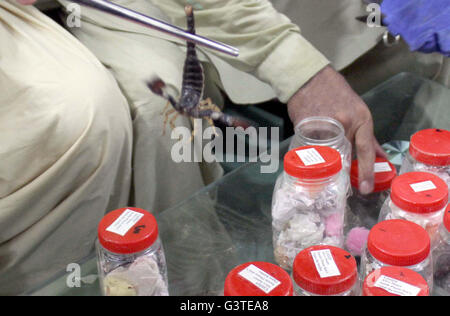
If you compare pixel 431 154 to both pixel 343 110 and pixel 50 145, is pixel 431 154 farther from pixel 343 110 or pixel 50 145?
pixel 50 145

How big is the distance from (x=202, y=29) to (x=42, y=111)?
319 millimetres

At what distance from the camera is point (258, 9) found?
907 millimetres

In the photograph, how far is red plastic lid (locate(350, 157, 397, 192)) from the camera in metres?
0.81

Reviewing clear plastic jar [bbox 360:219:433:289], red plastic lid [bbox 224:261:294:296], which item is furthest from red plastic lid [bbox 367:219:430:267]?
red plastic lid [bbox 224:261:294:296]

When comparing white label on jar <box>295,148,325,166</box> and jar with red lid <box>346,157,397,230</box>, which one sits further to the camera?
jar with red lid <box>346,157,397,230</box>

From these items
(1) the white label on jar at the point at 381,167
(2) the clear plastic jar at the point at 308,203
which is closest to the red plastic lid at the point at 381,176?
(1) the white label on jar at the point at 381,167

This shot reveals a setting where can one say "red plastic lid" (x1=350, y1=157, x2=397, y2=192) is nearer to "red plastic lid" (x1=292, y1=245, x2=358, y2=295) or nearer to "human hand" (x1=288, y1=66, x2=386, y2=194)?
"human hand" (x1=288, y1=66, x2=386, y2=194)

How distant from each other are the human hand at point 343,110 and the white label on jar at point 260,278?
1.01 ft

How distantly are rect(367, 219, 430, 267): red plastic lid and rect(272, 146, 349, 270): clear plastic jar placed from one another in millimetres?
93

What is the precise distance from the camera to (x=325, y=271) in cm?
56

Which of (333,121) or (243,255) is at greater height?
(333,121)

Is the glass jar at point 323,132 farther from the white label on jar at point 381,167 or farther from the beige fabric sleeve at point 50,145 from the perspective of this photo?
the beige fabric sleeve at point 50,145

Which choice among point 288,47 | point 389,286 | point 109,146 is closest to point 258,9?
point 288,47
